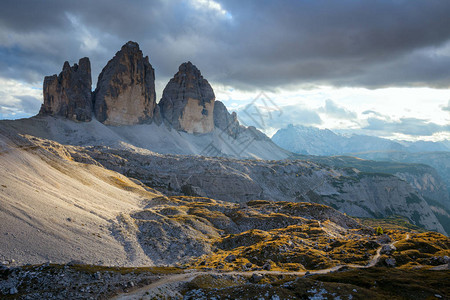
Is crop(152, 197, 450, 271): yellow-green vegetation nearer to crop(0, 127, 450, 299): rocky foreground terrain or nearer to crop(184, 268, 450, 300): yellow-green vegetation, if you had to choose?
crop(0, 127, 450, 299): rocky foreground terrain

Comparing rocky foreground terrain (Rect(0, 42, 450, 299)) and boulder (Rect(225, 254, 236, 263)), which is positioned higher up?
rocky foreground terrain (Rect(0, 42, 450, 299))

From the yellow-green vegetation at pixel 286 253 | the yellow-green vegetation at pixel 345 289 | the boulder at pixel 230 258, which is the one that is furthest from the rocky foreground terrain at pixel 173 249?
the boulder at pixel 230 258

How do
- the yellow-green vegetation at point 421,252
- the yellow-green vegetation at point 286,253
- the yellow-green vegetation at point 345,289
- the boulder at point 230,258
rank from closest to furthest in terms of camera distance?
the yellow-green vegetation at point 345,289 → the yellow-green vegetation at point 421,252 → the yellow-green vegetation at point 286,253 → the boulder at point 230,258

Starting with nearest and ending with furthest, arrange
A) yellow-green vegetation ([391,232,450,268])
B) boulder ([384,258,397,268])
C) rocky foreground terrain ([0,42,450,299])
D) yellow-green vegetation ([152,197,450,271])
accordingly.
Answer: rocky foreground terrain ([0,42,450,299]) → yellow-green vegetation ([391,232,450,268]) → boulder ([384,258,397,268]) → yellow-green vegetation ([152,197,450,271])

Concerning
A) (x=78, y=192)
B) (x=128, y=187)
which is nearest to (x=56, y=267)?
(x=78, y=192)

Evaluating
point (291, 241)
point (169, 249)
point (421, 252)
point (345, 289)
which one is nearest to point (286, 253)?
point (291, 241)

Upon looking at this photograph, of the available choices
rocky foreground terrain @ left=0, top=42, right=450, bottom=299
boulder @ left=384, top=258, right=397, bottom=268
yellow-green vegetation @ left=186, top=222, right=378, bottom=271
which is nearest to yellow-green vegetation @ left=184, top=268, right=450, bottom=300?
rocky foreground terrain @ left=0, top=42, right=450, bottom=299

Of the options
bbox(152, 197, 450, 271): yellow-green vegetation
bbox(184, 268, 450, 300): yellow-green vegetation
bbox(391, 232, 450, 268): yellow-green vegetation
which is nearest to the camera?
bbox(184, 268, 450, 300): yellow-green vegetation

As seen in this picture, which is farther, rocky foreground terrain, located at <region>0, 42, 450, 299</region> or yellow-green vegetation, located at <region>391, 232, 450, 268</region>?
yellow-green vegetation, located at <region>391, 232, 450, 268</region>

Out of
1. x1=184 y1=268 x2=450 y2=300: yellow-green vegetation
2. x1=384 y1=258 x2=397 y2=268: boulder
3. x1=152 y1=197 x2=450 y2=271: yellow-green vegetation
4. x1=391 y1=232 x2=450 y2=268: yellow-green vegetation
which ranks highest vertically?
x1=184 y1=268 x2=450 y2=300: yellow-green vegetation

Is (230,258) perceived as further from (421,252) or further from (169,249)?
(421,252)

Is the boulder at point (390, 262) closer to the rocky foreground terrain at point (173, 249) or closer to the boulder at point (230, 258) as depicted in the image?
the rocky foreground terrain at point (173, 249)

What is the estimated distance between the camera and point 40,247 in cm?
3875

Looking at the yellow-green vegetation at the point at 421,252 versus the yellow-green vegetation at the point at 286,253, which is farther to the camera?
the yellow-green vegetation at the point at 286,253
